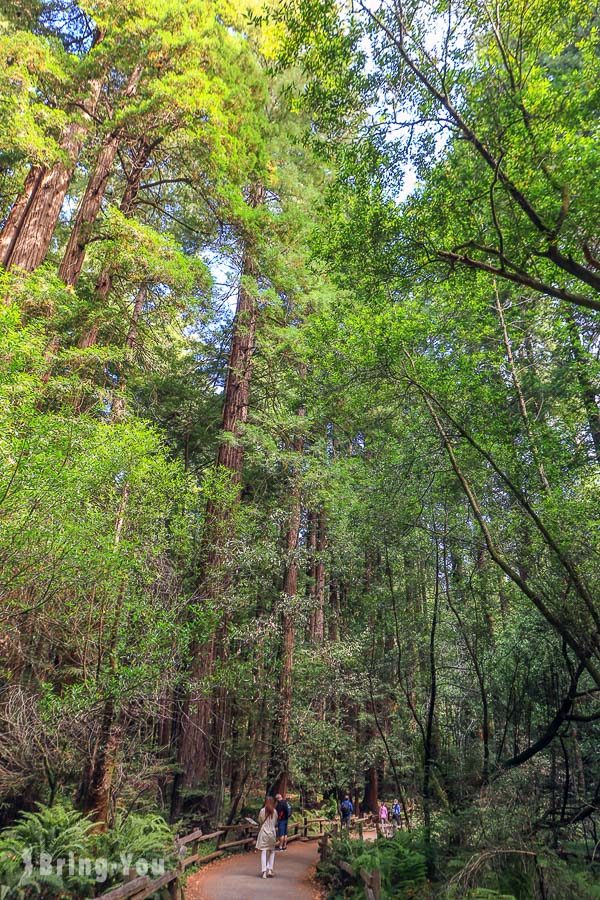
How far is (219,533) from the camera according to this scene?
11.6m

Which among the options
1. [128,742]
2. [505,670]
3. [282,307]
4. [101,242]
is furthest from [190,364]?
[505,670]

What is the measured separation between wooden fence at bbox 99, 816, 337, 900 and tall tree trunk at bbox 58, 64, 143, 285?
426 inches

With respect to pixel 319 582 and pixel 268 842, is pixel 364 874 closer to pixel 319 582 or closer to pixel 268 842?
pixel 268 842

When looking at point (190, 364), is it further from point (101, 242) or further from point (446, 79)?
point (446, 79)

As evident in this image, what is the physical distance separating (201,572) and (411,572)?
244 inches

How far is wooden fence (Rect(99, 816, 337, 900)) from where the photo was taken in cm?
552

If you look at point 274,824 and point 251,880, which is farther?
point 274,824

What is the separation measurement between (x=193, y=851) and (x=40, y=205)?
14.1m

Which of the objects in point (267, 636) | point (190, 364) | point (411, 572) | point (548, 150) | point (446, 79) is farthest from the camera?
point (190, 364)

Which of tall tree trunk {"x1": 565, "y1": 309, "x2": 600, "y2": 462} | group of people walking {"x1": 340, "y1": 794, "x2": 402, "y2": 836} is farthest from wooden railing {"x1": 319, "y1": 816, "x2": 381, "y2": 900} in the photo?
tall tree trunk {"x1": 565, "y1": 309, "x2": 600, "y2": 462}

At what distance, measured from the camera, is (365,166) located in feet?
24.3

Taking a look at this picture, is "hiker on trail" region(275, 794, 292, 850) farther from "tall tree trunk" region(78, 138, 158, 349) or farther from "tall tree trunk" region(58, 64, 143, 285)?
"tall tree trunk" region(58, 64, 143, 285)

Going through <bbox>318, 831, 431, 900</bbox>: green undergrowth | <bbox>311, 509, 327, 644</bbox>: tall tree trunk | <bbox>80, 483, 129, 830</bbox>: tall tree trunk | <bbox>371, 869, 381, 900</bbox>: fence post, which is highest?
<bbox>311, 509, 327, 644</bbox>: tall tree trunk

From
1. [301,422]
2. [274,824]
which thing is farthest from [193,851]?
[301,422]
